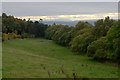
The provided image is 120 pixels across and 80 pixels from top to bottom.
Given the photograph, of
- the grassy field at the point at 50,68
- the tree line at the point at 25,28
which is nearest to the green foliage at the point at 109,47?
the grassy field at the point at 50,68

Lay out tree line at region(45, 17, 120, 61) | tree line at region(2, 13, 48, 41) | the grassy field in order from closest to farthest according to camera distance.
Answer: the grassy field → tree line at region(45, 17, 120, 61) → tree line at region(2, 13, 48, 41)

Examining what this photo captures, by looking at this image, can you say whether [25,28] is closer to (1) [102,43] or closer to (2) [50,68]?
(1) [102,43]

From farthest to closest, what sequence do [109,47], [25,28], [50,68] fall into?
1. [25,28]
2. [109,47]
3. [50,68]

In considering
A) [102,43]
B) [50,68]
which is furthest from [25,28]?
[50,68]

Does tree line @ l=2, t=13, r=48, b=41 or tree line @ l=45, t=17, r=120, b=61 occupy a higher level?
tree line @ l=2, t=13, r=48, b=41

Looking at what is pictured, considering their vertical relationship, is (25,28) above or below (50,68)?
above

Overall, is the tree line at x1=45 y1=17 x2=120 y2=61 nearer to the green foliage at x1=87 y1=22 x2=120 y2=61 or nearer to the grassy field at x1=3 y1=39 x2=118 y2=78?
the green foliage at x1=87 y1=22 x2=120 y2=61

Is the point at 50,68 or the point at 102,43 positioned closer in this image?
the point at 50,68

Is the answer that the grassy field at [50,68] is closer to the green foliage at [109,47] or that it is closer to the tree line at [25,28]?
the green foliage at [109,47]

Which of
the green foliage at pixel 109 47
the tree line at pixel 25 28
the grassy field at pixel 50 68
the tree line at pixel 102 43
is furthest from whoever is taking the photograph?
the tree line at pixel 25 28

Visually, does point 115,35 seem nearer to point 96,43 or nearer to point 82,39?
point 96,43

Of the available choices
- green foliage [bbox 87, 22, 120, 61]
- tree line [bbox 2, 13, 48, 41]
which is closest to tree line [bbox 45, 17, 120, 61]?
green foliage [bbox 87, 22, 120, 61]

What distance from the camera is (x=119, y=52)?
31344 millimetres

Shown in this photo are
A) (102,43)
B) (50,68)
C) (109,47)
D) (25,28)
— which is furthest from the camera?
(25,28)
